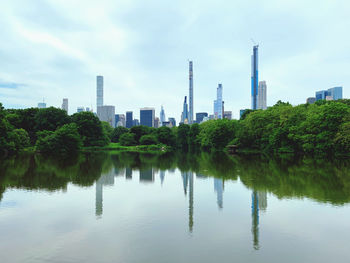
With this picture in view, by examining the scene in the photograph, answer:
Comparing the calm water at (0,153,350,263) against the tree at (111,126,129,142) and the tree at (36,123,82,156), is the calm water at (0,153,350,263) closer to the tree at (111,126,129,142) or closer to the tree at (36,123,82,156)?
the tree at (36,123,82,156)

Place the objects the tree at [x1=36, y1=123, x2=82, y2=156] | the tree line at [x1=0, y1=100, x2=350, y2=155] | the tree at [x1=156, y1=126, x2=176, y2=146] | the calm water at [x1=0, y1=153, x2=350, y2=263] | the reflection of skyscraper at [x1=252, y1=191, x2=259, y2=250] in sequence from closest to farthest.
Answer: the calm water at [x1=0, y1=153, x2=350, y2=263] → the reflection of skyscraper at [x1=252, y1=191, x2=259, y2=250] → the tree line at [x1=0, y1=100, x2=350, y2=155] → the tree at [x1=36, y1=123, x2=82, y2=156] → the tree at [x1=156, y1=126, x2=176, y2=146]

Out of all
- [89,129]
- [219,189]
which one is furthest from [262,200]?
[89,129]

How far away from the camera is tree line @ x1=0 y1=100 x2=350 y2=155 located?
44.5m

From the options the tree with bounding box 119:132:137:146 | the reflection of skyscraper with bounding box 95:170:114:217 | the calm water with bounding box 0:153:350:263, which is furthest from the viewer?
the tree with bounding box 119:132:137:146

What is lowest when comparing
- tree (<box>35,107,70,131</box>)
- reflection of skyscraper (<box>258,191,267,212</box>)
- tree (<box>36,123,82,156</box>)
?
reflection of skyscraper (<box>258,191,267,212</box>)

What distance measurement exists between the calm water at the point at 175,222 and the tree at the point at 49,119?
173 feet

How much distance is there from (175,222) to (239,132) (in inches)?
2254

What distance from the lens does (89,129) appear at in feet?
246

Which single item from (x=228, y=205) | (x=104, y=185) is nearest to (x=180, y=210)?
(x=228, y=205)

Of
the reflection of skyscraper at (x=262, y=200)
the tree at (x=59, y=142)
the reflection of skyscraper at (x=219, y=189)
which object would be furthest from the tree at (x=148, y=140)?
the reflection of skyscraper at (x=262, y=200)

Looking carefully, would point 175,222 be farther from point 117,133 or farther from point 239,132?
point 117,133

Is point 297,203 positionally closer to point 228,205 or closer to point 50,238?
point 228,205

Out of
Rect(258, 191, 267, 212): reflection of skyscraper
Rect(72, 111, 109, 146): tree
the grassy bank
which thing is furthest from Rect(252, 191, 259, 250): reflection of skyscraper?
Result: Rect(72, 111, 109, 146): tree

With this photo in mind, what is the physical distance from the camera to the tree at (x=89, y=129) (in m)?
73.8
